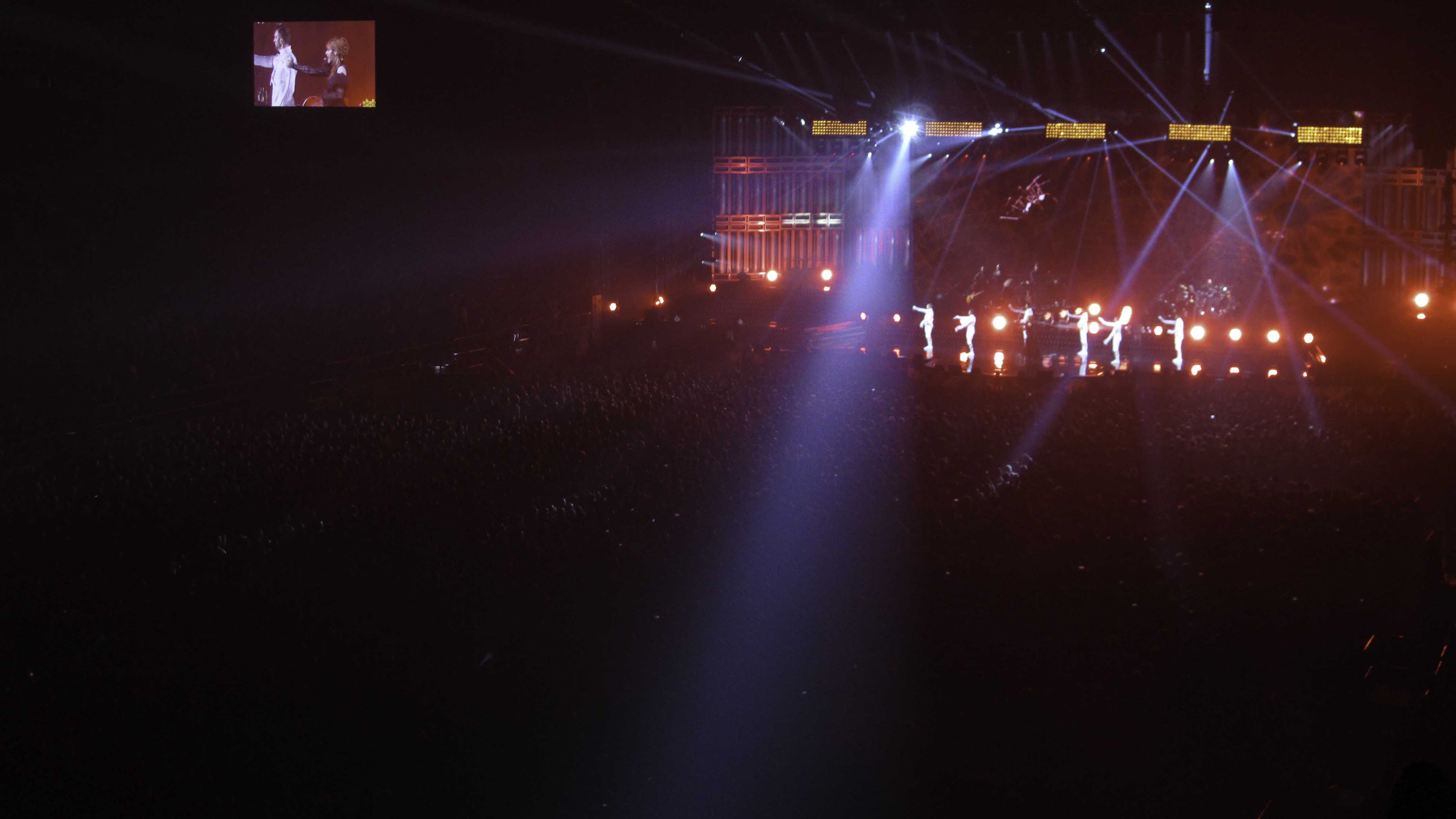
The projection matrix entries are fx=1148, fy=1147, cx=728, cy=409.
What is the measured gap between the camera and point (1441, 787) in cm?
183

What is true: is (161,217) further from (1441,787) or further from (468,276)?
(1441,787)

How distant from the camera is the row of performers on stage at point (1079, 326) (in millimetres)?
13727

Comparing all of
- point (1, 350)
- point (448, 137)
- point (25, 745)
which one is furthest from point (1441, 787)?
point (448, 137)

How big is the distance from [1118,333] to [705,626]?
10.4 metres

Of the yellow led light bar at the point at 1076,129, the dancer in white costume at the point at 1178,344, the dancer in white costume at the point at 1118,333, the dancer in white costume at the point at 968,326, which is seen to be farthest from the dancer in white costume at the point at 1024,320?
the yellow led light bar at the point at 1076,129

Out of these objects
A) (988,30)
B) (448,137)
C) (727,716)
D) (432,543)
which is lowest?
(727,716)

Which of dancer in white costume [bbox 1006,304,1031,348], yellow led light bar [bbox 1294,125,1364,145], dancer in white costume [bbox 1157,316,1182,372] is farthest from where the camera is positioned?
yellow led light bar [bbox 1294,125,1364,145]

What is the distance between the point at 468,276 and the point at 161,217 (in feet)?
11.7

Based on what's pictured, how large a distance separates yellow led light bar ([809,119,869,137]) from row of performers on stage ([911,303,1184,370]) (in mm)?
2875

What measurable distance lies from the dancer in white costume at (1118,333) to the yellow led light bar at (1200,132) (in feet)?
9.37

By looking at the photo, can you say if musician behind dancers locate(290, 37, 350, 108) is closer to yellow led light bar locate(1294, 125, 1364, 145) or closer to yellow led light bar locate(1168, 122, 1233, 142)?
yellow led light bar locate(1168, 122, 1233, 142)

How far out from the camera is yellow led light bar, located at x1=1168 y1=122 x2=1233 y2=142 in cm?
1554

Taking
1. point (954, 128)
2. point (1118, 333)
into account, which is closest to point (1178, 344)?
point (1118, 333)

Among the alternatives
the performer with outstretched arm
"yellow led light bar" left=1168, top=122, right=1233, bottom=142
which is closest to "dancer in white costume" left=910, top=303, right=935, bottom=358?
"yellow led light bar" left=1168, top=122, right=1233, bottom=142
